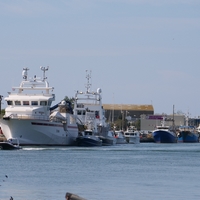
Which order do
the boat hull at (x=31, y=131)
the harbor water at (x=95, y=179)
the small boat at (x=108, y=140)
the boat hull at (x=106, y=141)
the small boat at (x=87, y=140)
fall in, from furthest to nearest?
the small boat at (x=108, y=140)
the boat hull at (x=106, y=141)
the small boat at (x=87, y=140)
the boat hull at (x=31, y=131)
the harbor water at (x=95, y=179)

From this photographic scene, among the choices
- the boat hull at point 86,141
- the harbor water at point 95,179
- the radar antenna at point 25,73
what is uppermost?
the radar antenna at point 25,73

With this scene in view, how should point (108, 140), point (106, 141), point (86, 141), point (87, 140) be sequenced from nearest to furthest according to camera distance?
point (87, 140) → point (86, 141) → point (106, 141) → point (108, 140)

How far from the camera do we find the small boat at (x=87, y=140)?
131 metres

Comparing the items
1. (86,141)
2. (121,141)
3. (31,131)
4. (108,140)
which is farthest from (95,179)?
(121,141)

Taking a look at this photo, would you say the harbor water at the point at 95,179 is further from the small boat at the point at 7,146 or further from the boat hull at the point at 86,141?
the boat hull at the point at 86,141

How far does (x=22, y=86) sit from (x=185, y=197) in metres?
77.5

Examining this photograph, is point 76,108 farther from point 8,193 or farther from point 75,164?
point 8,193

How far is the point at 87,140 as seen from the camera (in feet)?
433

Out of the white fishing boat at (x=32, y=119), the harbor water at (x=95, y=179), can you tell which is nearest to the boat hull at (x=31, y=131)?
the white fishing boat at (x=32, y=119)

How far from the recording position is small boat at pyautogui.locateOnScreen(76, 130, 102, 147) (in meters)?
131

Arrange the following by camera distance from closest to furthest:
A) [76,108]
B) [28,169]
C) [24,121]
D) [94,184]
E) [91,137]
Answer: [94,184] → [28,169] → [24,121] → [91,137] → [76,108]

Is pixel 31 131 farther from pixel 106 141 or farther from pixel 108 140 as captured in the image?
pixel 108 140

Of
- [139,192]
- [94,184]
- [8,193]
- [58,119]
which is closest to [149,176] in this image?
[94,184]

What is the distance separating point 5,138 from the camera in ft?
397
